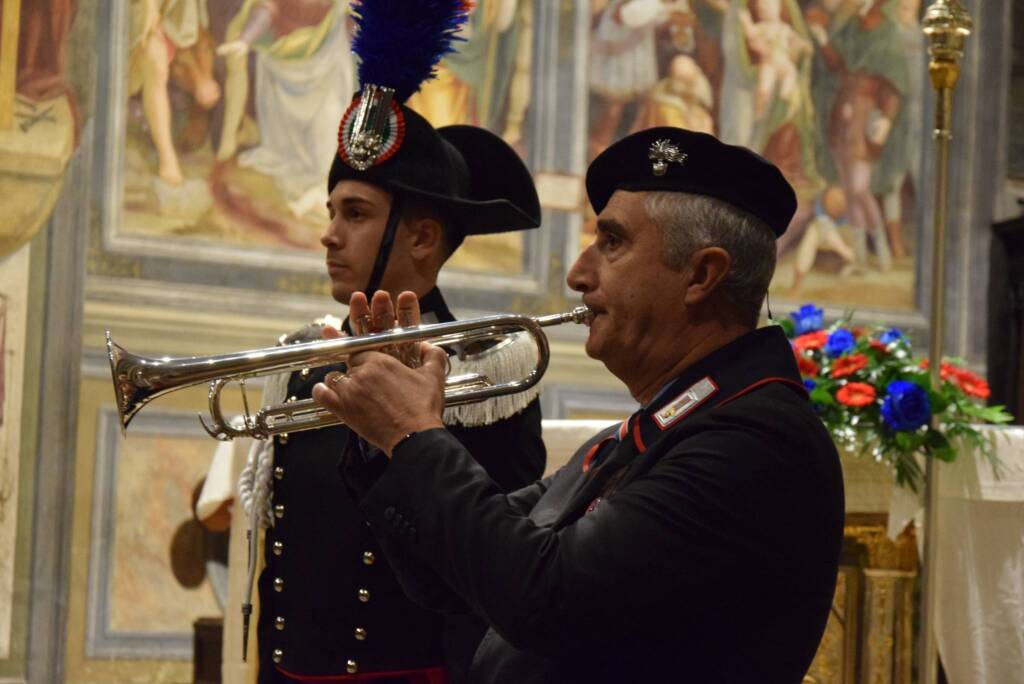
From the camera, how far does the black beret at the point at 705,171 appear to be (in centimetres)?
213

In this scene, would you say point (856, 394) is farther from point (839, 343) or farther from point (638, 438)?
point (638, 438)

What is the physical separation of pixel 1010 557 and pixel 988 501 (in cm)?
21

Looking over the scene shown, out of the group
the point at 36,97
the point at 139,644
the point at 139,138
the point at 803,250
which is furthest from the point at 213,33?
the point at 803,250

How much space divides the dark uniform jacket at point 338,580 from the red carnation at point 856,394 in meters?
2.04

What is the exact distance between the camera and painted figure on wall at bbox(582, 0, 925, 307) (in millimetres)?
8570

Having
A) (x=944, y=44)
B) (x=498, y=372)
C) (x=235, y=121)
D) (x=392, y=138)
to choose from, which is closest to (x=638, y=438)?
(x=498, y=372)

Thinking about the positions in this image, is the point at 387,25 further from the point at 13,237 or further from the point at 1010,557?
the point at 1010,557

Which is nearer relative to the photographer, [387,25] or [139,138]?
[387,25]

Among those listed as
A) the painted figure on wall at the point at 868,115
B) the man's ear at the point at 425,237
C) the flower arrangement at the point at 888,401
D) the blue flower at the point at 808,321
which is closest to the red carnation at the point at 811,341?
the flower arrangement at the point at 888,401

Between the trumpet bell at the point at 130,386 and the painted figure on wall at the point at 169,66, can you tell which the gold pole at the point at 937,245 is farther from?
the painted figure on wall at the point at 169,66

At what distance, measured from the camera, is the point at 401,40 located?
312cm

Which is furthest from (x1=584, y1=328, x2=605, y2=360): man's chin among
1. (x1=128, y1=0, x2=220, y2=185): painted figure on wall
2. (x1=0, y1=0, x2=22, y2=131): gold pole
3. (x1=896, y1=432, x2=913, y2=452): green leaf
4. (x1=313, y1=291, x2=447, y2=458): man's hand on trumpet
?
(x1=128, y1=0, x2=220, y2=185): painted figure on wall

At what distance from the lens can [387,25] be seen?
10.2ft

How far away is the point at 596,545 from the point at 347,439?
2.96 feet
